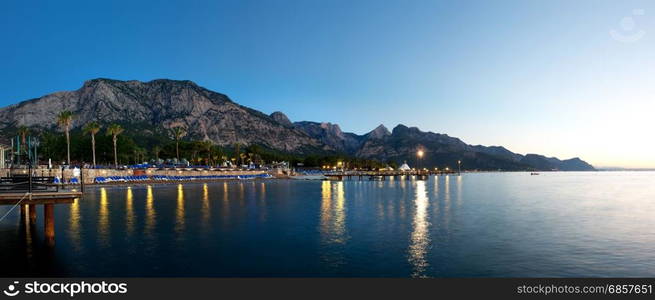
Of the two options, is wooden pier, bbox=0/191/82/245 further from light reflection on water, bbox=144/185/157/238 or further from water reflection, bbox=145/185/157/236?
water reflection, bbox=145/185/157/236

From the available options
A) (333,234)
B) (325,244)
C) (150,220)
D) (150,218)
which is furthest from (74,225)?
(325,244)

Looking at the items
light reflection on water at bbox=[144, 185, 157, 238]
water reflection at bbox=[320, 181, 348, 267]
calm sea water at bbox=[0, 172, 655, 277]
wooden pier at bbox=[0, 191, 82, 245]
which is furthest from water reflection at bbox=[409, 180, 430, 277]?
wooden pier at bbox=[0, 191, 82, 245]

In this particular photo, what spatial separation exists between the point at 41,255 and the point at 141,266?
720cm

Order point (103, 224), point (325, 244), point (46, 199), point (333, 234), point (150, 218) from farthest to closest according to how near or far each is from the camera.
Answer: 1. point (150, 218)
2. point (103, 224)
3. point (333, 234)
4. point (325, 244)
5. point (46, 199)

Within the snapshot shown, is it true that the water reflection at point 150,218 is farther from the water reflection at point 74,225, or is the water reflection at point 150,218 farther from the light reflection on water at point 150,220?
the water reflection at point 74,225

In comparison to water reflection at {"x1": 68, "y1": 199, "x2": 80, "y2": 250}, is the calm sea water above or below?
below

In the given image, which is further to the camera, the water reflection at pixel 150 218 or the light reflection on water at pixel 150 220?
the water reflection at pixel 150 218

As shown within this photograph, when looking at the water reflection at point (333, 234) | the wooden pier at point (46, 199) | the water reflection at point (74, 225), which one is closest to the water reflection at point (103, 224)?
the water reflection at point (74, 225)

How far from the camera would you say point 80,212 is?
45.7 metres

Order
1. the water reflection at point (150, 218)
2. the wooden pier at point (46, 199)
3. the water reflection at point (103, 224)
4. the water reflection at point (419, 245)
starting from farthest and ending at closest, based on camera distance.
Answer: the water reflection at point (150, 218) → the water reflection at point (103, 224) → the wooden pier at point (46, 199) → the water reflection at point (419, 245)

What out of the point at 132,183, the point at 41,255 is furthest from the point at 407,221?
the point at 132,183

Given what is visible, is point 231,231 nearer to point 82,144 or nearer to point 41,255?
point 41,255

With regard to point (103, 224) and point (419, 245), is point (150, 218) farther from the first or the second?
point (419, 245)

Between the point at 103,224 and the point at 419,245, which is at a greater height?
the point at 103,224
